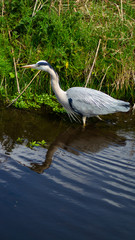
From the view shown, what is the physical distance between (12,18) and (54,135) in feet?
9.49

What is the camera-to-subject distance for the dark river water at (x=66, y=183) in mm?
2592

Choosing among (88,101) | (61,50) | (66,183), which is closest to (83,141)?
(88,101)

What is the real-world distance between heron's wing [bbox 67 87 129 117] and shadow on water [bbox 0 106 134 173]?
29 cm

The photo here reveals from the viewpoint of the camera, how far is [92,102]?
5355mm

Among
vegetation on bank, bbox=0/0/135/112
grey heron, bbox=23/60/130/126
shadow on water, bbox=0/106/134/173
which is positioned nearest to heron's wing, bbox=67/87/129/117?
grey heron, bbox=23/60/130/126

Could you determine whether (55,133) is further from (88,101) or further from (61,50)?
(61,50)

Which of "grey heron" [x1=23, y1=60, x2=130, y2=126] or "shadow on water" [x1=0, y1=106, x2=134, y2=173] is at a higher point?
"grey heron" [x1=23, y1=60, x2=130, y2=126]

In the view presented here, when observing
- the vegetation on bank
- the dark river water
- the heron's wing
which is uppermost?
the vegetation on bank

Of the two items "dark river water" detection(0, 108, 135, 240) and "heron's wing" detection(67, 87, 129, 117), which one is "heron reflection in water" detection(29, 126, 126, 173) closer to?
"dark river water" detection(0, 108, 135, 240)

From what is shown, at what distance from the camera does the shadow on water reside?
4.41m

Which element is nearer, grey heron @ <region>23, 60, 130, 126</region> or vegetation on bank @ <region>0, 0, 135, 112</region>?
grey heron @ <region>23, 60, 130, 126</region>

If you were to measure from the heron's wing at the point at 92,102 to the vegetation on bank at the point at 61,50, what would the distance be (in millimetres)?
668

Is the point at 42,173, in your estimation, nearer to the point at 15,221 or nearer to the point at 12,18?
the point at 15,221

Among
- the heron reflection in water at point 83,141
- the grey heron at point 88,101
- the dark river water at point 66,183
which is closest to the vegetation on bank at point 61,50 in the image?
the grey heron at point 88,101
